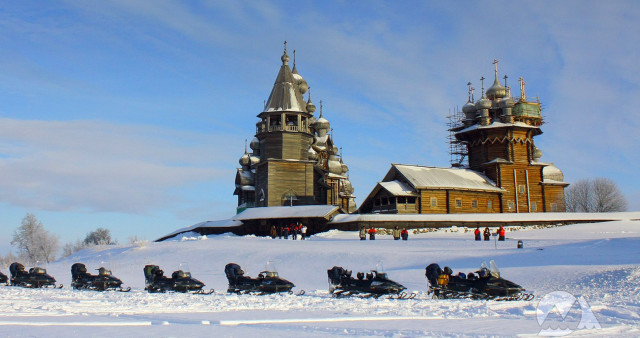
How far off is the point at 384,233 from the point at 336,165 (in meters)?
24.8

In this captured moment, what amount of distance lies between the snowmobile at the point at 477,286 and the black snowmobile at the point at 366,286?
0.82 meters

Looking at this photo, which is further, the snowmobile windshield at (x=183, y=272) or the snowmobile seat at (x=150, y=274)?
the snowmobile seat at (x=150, y=274)

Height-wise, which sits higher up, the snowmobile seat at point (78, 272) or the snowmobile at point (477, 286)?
the snowmobile seat at point (78, 272)

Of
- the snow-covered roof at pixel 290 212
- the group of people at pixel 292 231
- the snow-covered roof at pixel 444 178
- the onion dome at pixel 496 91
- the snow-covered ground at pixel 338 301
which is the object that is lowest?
the snow-covered ground at pixel 338 301

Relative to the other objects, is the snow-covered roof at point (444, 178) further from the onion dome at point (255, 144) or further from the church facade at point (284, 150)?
the onion dome at point (255, 144)

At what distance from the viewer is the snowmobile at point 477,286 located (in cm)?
1515

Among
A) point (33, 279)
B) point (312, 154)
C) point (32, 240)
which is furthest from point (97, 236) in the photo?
point (33, 279)

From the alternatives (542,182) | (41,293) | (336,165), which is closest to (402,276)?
(41,293)

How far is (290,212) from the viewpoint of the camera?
43.8 m

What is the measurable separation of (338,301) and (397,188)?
103 feet

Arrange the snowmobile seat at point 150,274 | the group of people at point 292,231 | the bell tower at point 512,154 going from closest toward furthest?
1. the snowmobile seat at point 150,274
2. the group of people at point 292,231
3. the bell tower at point 512,154

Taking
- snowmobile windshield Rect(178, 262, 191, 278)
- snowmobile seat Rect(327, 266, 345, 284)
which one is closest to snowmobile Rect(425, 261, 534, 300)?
snowmobile seat Rect(327, 266, 345, 284)

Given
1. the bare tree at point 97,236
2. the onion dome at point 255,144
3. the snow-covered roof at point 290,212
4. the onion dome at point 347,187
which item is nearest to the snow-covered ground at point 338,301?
the snow-covered roof at point 290,212

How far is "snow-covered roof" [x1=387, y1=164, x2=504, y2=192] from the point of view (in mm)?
47397
